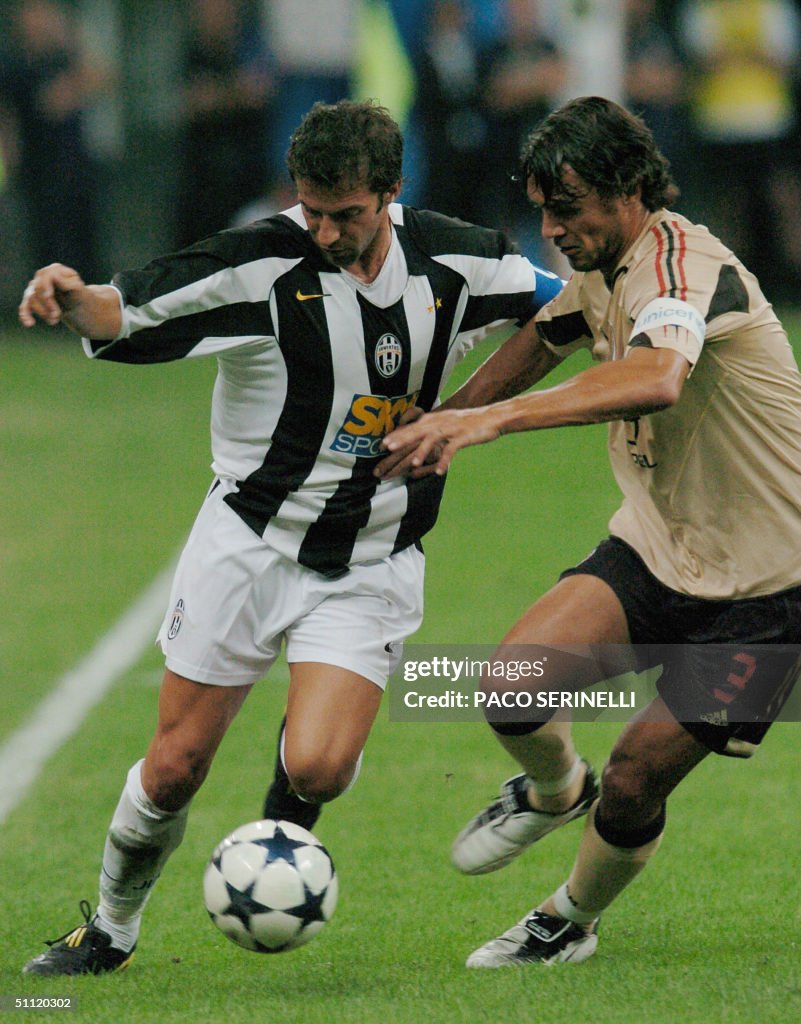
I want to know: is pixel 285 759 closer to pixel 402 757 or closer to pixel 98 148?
pixel 402 757

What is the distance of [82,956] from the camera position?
5074mm

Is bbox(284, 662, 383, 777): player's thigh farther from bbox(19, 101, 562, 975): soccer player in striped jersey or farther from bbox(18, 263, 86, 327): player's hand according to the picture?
bbox(18, 263, 86, 327): player's hand

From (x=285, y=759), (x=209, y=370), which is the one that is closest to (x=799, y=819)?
(x=285, y=759)

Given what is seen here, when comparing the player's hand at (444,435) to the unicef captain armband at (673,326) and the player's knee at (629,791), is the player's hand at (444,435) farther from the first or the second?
the player's knee at (629,791)

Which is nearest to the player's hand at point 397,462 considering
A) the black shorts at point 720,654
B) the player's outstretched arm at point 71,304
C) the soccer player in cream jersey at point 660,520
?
the soccer player in cream jersey at point 660,520

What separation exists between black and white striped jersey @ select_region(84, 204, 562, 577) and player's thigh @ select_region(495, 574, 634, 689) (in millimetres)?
512

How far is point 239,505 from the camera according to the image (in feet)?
17.0

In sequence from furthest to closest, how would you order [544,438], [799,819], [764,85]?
[764,85] < [544,438] < [799,819]

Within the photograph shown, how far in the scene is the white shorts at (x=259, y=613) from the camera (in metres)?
5.05

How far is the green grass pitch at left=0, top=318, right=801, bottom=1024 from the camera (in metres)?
4.66

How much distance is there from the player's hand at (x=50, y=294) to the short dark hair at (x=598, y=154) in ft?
4.13

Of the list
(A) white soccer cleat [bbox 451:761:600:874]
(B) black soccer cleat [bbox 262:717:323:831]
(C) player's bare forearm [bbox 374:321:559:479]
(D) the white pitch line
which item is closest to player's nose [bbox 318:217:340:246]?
(C) player's bare forearm [bbox 374:321:559:479]

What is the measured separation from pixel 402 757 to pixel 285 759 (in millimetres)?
2441

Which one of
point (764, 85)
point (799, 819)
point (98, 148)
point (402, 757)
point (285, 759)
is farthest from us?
point (98, 148)
